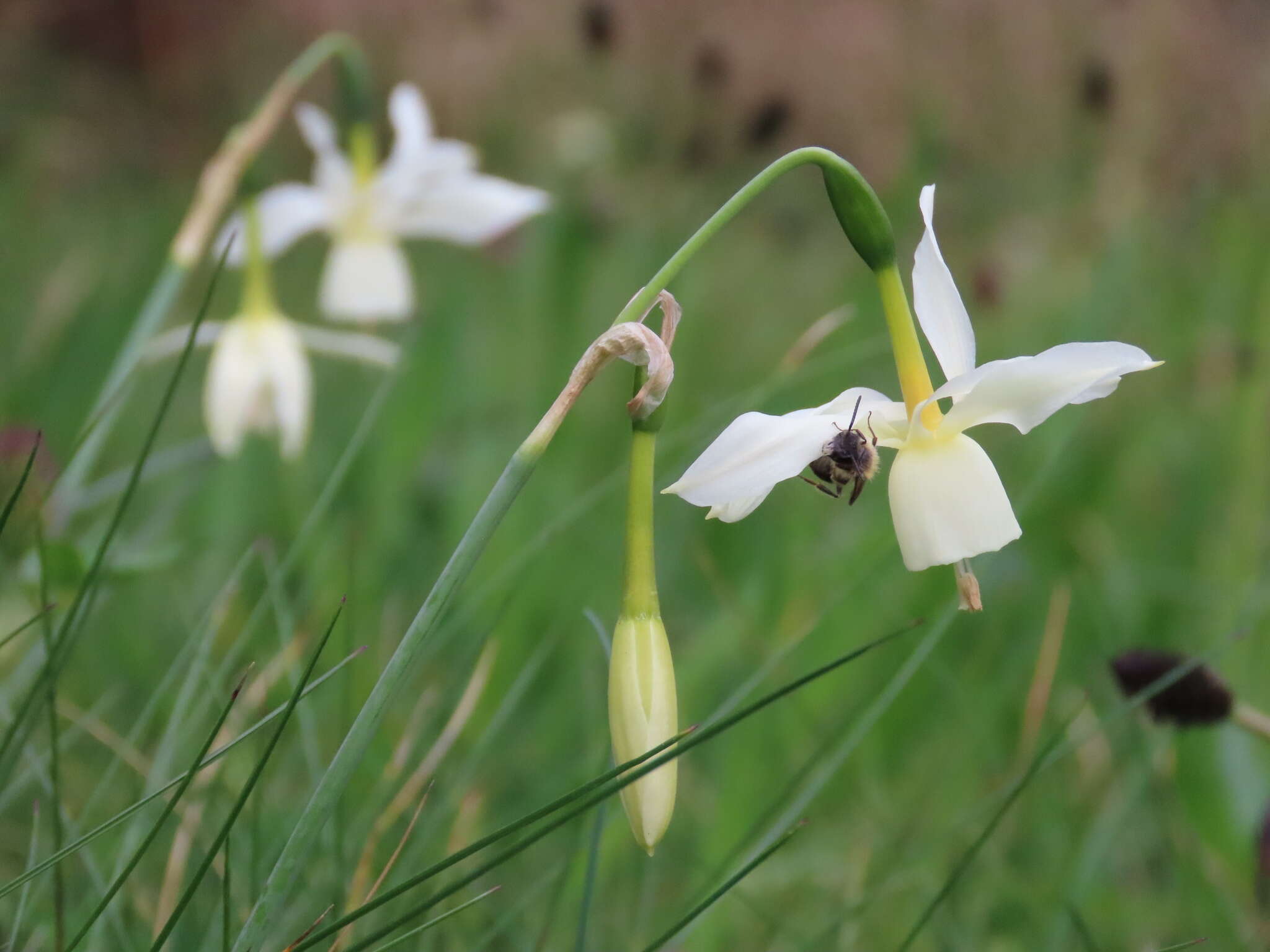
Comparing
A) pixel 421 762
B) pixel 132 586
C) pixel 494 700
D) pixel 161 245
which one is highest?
pixel 161 245

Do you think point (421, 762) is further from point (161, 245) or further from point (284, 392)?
point (161, 245)

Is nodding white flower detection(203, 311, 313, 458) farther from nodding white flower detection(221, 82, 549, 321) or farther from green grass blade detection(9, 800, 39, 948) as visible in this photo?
green grass blade detection(9, 800, 39, 948)

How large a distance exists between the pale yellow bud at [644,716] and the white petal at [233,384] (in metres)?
0.88

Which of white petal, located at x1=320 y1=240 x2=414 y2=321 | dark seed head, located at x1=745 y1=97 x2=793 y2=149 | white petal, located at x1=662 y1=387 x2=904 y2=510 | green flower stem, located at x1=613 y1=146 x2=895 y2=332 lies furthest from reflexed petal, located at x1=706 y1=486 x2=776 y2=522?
dark seed head, located at x1=745 y1=97 x2=793 y2=149

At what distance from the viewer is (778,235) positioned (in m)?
4.84

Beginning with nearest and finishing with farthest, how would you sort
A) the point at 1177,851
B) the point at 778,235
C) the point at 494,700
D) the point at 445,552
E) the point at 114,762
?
the point at 114,762, the point at 1177,851, the point at 494,700, the point at 445,552, the point at 778,235

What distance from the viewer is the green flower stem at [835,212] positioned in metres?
0.66

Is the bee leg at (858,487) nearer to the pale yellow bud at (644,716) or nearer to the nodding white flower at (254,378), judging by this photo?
the pale yellow bud at (644,716)

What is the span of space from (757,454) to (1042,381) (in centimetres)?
17

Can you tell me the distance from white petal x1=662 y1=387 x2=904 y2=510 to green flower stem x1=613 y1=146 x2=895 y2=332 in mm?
88

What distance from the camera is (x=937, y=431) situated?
737 mm

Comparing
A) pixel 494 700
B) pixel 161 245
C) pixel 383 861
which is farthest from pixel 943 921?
pixel 161 245

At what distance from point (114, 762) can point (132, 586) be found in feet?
3.12

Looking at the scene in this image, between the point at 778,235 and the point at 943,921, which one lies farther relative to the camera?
the point at 778,235
